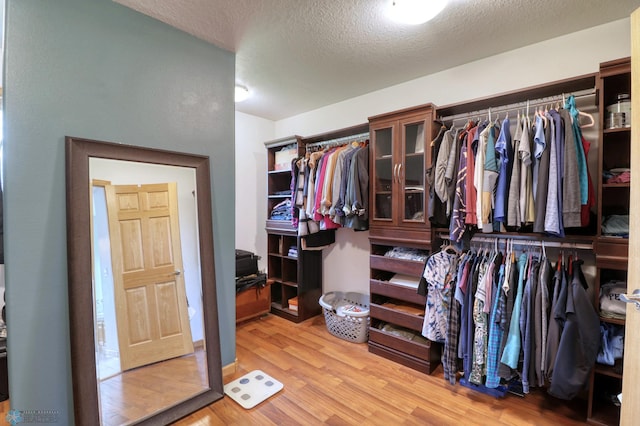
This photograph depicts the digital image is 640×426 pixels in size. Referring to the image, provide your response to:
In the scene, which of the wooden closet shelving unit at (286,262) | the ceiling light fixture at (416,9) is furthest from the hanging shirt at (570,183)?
the wooden closet shelving unit at (286,262)

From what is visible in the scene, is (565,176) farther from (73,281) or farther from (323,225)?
(73,281)

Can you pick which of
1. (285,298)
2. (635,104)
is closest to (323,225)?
(285,298)

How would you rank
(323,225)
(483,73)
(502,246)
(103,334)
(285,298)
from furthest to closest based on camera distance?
(285,298)
(323,225)
(483,73)
(502,246)
(103,334)

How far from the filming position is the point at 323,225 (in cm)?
293

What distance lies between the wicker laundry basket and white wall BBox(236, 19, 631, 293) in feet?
0.77

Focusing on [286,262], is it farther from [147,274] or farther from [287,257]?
[147,274]

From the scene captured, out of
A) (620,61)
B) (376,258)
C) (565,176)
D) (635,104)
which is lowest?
(376,258)

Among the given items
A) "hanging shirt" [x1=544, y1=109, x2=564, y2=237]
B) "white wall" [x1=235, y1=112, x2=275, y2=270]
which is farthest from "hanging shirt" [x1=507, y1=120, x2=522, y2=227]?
"white wall" [x1=235, y1=112, x2=275, y2=270]

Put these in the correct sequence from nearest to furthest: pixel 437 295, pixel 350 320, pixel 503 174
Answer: pixel 503 174 < pixel 437 295 < pixel 350 320

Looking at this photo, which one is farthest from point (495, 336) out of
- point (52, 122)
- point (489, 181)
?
point (52, 122)

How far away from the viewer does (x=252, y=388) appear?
2045 mm

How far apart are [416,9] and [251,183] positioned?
2.66 metres

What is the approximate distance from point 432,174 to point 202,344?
2039 millimetres

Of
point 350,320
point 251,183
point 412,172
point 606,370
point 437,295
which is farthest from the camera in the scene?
point 251,183
